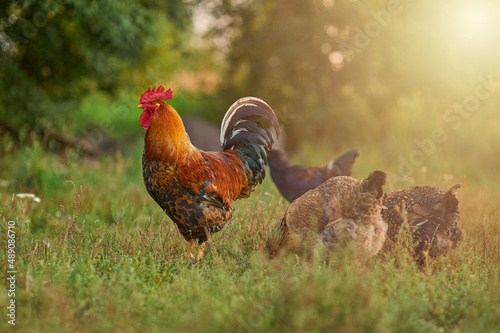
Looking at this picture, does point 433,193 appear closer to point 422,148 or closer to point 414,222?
point 414,222

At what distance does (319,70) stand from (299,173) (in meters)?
6.98

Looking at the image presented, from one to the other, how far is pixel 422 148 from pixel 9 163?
8.90 meters

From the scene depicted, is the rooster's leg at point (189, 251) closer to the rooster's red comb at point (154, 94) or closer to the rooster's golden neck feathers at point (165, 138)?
the rooster's golden neck feathers at point (165, 138)

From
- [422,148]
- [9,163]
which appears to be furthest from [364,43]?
[9,163]

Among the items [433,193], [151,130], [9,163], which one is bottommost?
[433,193]

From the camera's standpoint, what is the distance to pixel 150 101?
190 inches

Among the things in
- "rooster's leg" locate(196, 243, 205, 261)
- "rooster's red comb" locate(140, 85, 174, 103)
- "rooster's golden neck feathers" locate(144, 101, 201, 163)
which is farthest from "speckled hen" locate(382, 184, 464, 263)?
"rooster's red comb" locate(140, 85, 174, 103)

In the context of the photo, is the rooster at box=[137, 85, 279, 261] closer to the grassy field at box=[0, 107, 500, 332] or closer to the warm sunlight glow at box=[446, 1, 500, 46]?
the grassy field at box=[0, 107, 500, 332]

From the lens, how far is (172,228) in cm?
593

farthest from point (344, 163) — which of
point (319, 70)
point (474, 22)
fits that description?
point (474, 22)

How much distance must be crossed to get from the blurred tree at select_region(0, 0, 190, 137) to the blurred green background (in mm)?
30

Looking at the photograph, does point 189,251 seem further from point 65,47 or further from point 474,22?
point 474,22

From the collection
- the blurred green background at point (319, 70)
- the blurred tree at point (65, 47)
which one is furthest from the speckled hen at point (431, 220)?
the blurred tree at point (65, 47)

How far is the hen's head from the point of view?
480 cm
